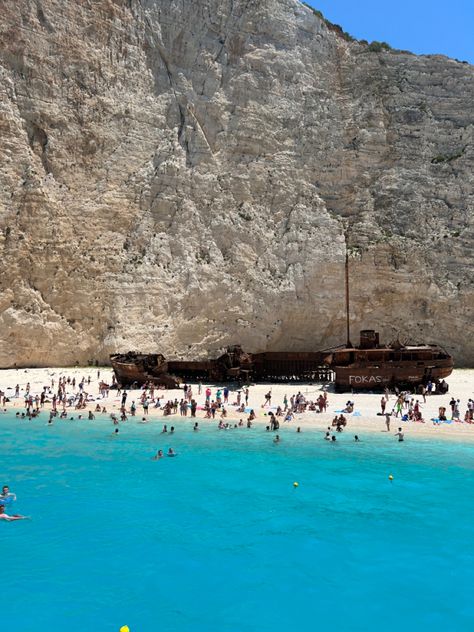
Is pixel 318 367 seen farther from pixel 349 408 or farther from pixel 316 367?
pixel 349 408

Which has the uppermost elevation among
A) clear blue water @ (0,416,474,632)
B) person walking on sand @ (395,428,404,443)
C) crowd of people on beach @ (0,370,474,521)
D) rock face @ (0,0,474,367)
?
rock face @ (0,0,474,367)

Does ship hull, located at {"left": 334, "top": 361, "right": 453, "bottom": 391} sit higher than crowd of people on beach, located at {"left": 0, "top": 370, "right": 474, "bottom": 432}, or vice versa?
ship hull, located at {"left": 334, "top": 361, "right": 453, "bottom": 391}

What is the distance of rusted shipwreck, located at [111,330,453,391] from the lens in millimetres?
33188

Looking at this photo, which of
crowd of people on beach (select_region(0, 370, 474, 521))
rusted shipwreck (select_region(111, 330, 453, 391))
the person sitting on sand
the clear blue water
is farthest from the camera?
rusted shipwreck (select_region(111, 330, 453, 391))

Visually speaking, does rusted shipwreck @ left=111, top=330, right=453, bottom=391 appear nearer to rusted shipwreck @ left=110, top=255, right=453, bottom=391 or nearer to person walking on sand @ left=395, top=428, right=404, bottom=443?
rusted shipwreck @ left=110, top=255, right=453, bottom=391

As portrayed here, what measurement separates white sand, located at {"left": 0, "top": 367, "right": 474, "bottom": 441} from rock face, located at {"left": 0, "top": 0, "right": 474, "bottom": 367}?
12.3 feet

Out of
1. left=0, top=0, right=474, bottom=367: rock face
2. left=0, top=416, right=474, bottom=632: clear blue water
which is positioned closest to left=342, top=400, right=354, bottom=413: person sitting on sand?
left=0, top=416, right=474, bottom=632: clear blue water

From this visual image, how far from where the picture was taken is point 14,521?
1405cm

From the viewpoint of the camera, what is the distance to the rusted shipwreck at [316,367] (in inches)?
1307

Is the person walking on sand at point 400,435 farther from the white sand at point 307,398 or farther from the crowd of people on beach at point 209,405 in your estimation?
the crowd of people on beach at point 209,405

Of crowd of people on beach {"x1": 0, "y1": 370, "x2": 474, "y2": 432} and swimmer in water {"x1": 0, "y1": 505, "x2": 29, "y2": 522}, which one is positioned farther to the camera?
crowd of people on beach {"x1": 0, "y1": 370, "x2": 474, "y2": 432}

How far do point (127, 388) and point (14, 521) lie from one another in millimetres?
21160

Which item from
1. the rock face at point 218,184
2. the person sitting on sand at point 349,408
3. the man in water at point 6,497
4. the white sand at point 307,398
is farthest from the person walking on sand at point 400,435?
the rock face at point 218,184

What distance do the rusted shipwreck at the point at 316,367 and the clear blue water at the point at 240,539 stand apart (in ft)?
37.4
